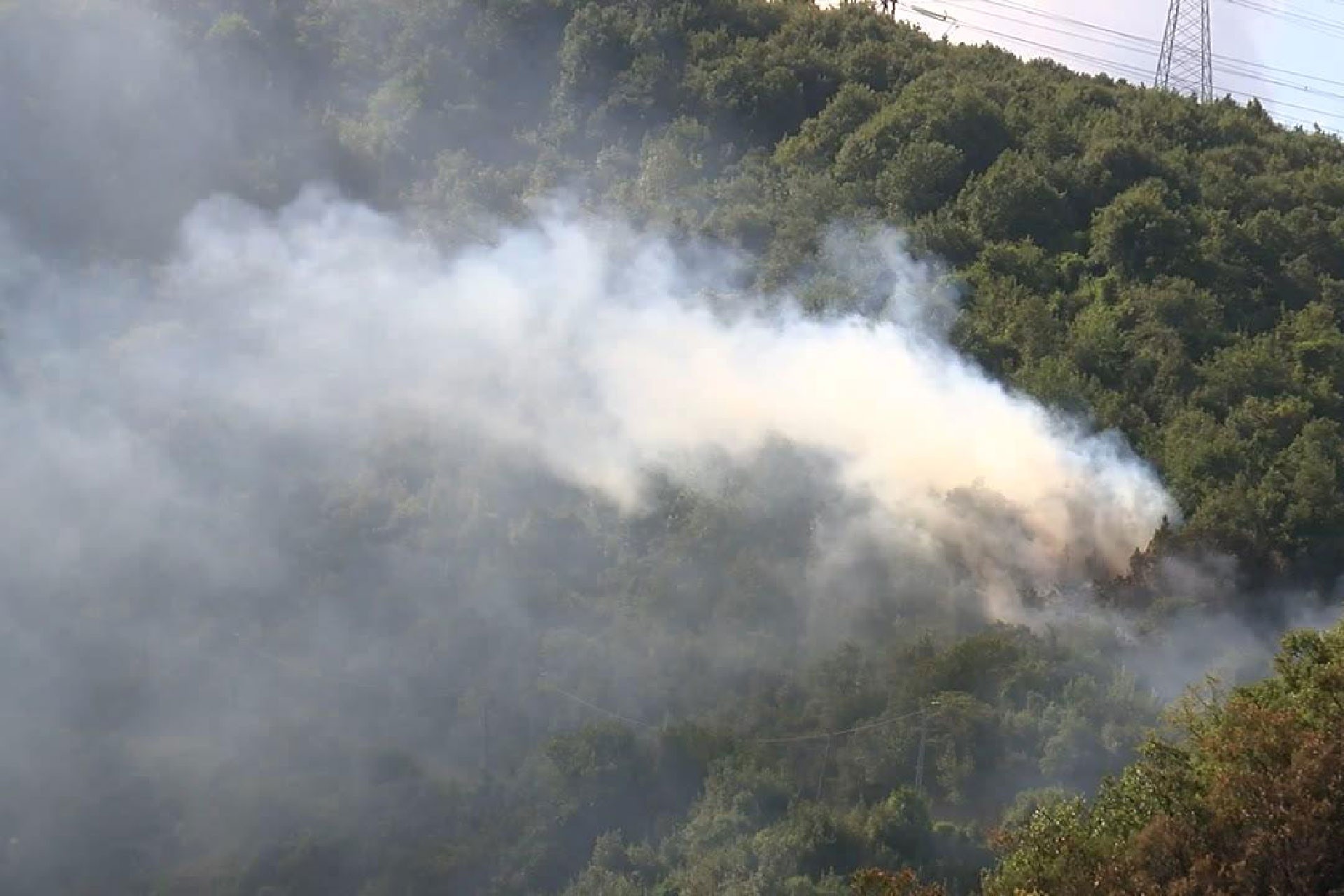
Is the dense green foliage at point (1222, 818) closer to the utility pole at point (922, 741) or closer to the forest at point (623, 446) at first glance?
the forest at point (623, 446)

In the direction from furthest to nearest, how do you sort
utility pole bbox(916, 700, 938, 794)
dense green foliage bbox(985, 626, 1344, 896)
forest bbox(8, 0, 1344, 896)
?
forest bbox(8, 0, 1344, 896)
utility pole bbox(916, 700, 938, 794)
dense green foliage bbox(985, 626, 1344, 896)

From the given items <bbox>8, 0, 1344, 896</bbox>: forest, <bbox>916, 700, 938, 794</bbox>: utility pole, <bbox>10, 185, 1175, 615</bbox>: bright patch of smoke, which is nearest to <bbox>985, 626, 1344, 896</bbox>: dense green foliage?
<bbox>8, 0, 1344, 896</bbox>: forest

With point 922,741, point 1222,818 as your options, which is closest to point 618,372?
point 922,741

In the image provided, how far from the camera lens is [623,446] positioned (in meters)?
53.7

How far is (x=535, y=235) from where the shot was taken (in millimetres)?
62156

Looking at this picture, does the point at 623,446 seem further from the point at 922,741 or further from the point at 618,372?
the point at 922,741

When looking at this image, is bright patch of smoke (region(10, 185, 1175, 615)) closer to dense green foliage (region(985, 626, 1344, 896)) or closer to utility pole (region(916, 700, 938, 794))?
utility pole (region(916, 700, 938, 794))

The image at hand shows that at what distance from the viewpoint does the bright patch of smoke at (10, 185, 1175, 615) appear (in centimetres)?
4950

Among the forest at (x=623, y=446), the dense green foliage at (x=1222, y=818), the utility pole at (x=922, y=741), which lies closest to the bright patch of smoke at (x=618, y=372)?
the forest at (x=623, y=446)

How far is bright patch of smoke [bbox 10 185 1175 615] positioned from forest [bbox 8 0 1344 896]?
165 mm

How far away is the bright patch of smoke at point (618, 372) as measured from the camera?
49.5m

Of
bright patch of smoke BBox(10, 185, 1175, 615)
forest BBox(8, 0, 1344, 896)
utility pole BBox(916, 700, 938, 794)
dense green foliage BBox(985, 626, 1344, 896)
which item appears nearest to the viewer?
dense green foliage BBox(985, 626, 1344, 896)

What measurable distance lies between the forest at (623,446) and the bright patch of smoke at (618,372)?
0.16 m

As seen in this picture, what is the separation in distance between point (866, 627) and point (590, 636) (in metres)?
7.40
